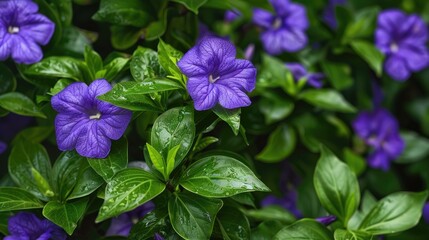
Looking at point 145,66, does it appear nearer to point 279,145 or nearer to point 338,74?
point 279,145

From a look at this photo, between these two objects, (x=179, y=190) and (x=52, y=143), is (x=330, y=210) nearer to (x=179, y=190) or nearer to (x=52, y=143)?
(x=179, y=190)

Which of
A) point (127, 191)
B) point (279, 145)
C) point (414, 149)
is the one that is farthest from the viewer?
point (414, 149)

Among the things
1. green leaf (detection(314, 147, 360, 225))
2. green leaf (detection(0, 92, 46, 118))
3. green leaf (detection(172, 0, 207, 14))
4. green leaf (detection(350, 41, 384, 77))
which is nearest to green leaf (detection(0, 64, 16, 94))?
green leaf (detection(0, 92, 46, 118))

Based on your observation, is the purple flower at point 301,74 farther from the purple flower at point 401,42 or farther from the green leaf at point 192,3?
the green leaf at point 192,3

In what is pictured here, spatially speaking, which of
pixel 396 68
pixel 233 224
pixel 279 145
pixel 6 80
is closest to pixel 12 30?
pixel 6 80

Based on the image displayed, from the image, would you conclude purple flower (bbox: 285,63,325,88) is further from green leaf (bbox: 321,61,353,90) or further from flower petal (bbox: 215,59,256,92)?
flower petal (bbox: 215,59,256,92)

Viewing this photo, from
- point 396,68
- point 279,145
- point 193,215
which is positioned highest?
point 193,215
